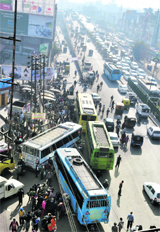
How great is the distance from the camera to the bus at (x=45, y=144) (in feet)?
70.5

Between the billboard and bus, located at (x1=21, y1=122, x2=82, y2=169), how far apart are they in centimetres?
6326

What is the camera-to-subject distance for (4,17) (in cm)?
8350

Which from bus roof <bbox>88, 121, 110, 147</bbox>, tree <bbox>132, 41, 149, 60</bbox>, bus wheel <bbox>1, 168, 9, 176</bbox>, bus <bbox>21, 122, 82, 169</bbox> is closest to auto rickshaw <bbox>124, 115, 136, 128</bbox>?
bus roof <bbox>88, 121, 110, 147</bbox>

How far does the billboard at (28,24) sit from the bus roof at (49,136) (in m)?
62.6

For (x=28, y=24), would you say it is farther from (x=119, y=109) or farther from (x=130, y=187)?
(x=130, y=187)

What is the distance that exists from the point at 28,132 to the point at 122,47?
364 ft

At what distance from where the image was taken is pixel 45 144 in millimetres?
22109

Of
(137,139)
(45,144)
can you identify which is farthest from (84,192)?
(137,139)

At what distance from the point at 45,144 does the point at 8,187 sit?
4692mm

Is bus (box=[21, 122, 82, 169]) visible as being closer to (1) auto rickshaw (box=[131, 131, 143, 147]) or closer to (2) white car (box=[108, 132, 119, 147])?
(2) white car (box=[108, 132, 119, 147])

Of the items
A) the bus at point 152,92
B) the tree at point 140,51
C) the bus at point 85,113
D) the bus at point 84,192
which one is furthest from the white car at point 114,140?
the tree at point 140,51

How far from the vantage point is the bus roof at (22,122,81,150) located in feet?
71.8

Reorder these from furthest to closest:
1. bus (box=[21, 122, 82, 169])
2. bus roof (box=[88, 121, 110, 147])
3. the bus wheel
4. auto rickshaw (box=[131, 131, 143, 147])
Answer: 1. auto rickshaw (box=[131, 131, 143, 147])
2. bus roof (box=[88, 121, 110, 147])
3. bus (box=[21, 122, 82, 169])
4. the bus wheel

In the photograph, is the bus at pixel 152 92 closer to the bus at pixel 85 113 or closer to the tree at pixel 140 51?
the bus at pixel 85 113
